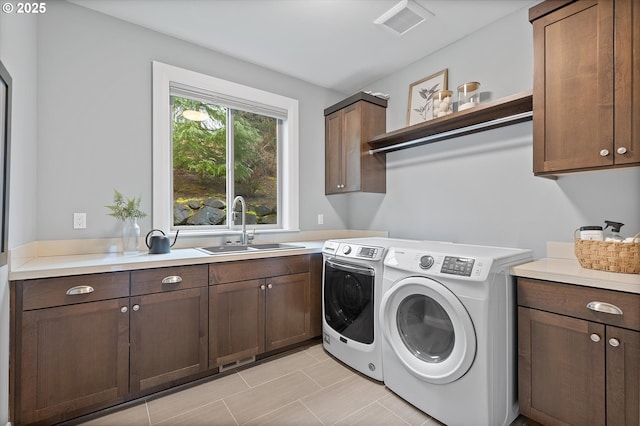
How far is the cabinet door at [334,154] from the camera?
3152 mm

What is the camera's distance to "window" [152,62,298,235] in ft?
7.89

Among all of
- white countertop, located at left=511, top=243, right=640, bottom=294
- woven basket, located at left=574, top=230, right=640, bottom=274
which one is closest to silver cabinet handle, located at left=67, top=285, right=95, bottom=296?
white countertop, located at left=511, top=243, right=640, bottom=294

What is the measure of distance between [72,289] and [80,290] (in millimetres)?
36

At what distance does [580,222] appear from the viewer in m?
1.83

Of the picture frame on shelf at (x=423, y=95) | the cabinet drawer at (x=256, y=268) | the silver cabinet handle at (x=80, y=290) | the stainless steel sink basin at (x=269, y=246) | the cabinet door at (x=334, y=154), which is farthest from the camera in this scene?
the cabinet door at (x=334, y=154)

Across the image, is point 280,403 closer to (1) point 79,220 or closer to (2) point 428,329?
(2) point 428,329

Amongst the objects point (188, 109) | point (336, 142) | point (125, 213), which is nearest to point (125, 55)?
point (188, 109)

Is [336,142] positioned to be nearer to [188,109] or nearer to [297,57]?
[297,57]

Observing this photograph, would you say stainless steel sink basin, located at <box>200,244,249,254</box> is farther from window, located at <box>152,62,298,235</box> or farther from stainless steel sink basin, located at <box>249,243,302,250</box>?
window, located at <box>152,62,298,235</box>

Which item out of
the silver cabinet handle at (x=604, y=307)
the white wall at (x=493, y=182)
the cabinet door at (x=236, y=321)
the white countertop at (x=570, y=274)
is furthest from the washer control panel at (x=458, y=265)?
the cabinet door at (x=236, y=321)

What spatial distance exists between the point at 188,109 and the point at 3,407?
2.26 metres

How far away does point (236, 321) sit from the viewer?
7.05 feet

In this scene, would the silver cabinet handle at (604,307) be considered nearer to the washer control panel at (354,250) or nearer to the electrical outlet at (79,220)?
the washer control panel at (354,250)

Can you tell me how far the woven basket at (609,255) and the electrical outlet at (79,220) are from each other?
10.2ft
